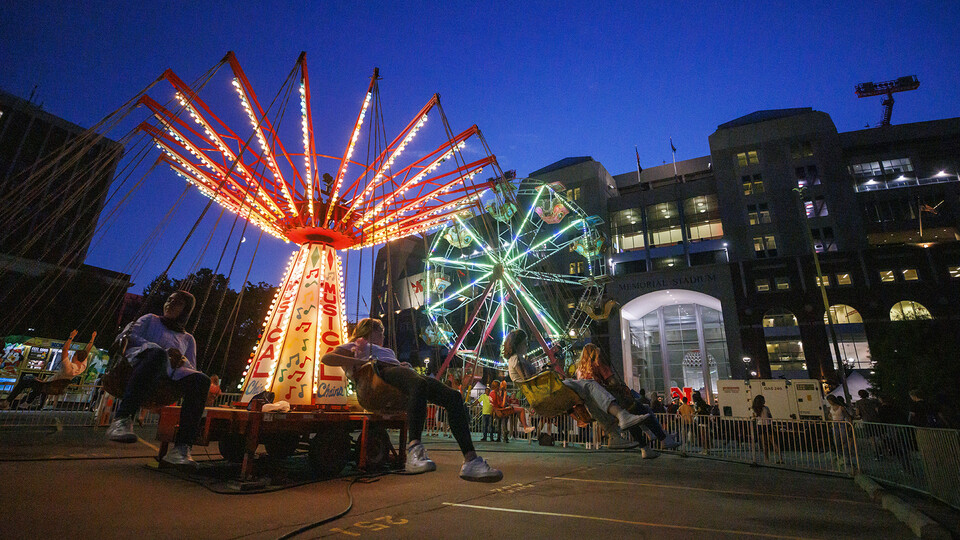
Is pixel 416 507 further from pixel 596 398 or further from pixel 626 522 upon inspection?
pixel 596 398

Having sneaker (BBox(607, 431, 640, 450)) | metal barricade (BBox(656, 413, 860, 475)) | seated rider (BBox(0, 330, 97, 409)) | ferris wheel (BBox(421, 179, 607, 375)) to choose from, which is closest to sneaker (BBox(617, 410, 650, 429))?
sneaker (BBox(607, 431, 640, 450))

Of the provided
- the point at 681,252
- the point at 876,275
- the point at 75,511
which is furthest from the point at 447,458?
the point at 876,275

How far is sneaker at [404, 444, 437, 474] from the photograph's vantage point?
3716 millimetres

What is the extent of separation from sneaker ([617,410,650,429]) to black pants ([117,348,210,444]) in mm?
4846

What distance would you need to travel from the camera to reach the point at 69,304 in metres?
25.6

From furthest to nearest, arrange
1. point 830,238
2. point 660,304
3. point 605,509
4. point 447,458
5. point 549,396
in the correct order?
point 660,304 < point 830,238 < point 447,458 < point 549,396 < point 605,509

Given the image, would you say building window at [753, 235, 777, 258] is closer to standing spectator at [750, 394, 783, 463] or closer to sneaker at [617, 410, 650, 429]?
standing spectator at [750, 394, 783, 463]

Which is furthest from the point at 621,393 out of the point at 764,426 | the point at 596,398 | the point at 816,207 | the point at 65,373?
the point at 816,207

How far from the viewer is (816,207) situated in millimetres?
35094

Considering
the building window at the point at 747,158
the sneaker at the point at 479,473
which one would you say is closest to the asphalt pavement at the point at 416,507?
the sneaker at the point at 479,473

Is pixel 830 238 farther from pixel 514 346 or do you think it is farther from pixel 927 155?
pixel 514 346

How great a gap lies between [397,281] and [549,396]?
50.3 m

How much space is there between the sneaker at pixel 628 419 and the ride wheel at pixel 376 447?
3.55 m

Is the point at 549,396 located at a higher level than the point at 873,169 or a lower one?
lower
